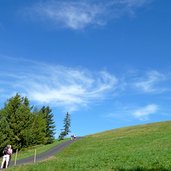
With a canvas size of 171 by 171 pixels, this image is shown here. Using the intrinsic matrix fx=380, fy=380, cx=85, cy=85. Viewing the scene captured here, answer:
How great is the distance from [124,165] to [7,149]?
37.0 feet

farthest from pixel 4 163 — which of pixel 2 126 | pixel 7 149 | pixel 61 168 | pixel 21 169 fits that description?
pixel 2 126

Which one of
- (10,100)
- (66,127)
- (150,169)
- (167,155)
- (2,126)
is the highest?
(66,127)

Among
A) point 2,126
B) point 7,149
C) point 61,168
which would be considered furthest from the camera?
point 2,126

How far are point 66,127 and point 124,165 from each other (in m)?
134

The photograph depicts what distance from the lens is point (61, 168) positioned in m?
27.2

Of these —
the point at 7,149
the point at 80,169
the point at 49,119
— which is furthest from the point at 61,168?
the point at 49,119

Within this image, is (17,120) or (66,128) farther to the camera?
(66,128)

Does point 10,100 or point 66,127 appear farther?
point 66,127

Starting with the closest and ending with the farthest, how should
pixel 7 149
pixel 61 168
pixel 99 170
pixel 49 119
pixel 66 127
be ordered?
pixel 99 170, pixel 61 168, pixel 7 149, pixel 49 119, pixel 66 127

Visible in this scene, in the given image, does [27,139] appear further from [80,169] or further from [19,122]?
[80,169]

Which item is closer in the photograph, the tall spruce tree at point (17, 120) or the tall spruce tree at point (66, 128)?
the tall spruce tree at point (17, 120)

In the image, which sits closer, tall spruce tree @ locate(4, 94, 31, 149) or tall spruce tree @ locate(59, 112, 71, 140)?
tall spruce tree @ locate(4, 94, 31, 149)

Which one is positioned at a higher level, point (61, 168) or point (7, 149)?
point (7, 149)

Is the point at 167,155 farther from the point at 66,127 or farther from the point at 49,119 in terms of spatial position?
the point at 66,127
